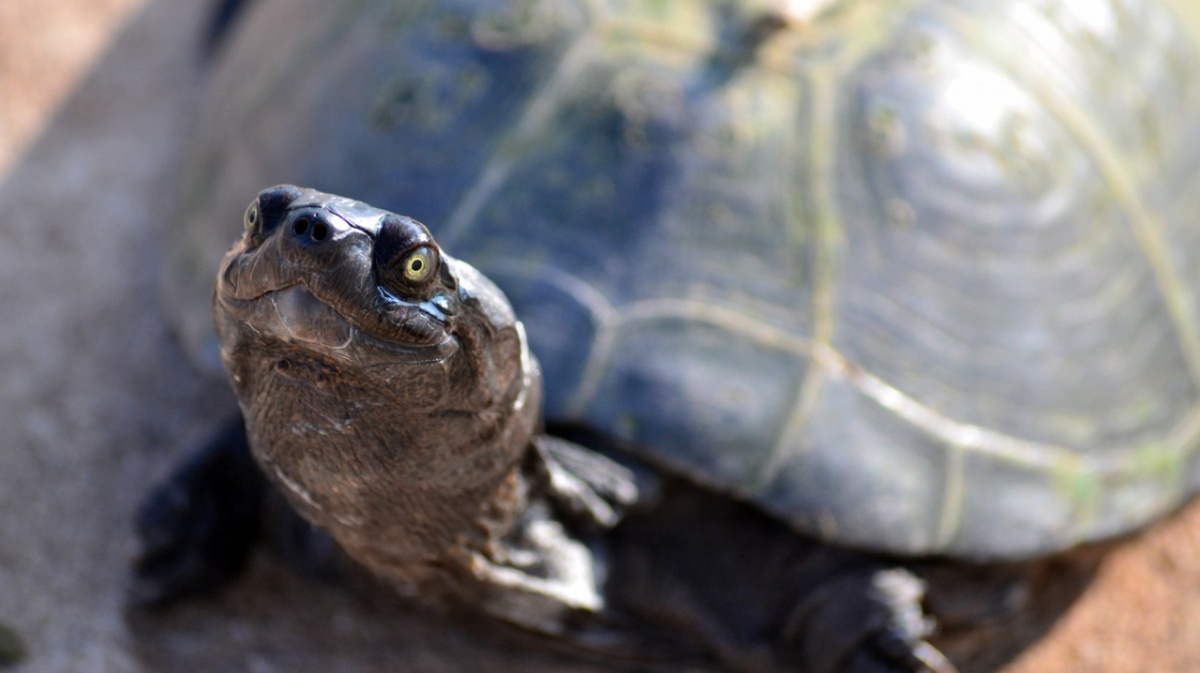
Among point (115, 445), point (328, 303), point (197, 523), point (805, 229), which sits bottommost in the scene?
point (115, 445)

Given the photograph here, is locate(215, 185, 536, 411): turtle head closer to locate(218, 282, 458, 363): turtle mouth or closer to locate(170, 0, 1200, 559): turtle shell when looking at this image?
locate(218, 282, 458, 363): turtle mouth

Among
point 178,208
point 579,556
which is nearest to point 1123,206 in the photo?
point 579,556

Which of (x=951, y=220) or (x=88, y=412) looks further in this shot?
(x=88, y=412)

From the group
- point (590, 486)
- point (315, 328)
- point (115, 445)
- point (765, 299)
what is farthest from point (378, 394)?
point (115, 445)

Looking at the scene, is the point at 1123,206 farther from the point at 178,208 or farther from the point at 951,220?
the point at 178,208

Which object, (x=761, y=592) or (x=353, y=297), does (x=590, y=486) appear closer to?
(x=761, y=592)
